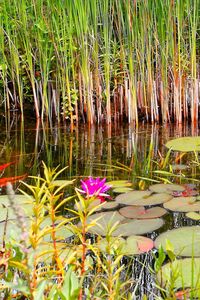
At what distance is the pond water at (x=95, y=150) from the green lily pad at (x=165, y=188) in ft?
0.28

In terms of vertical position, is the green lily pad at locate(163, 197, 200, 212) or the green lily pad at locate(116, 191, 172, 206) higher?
the green lily pad at locate(116, 191, 172, 206)

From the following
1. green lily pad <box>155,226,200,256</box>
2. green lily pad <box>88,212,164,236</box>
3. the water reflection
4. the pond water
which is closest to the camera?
green lily pad <box>155,226,200,256</box>

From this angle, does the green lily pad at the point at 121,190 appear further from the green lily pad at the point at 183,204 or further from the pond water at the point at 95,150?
the green lily pad at the point at 183,204

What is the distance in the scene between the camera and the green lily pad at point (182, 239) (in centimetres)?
155

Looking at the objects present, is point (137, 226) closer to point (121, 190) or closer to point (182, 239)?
point (182, 239)

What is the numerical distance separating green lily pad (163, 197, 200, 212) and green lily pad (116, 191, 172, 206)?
0.11 ft

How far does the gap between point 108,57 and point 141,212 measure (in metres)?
1.89

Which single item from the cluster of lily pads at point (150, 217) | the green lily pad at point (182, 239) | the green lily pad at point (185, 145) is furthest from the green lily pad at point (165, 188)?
the green lily pad at point (185, 145)

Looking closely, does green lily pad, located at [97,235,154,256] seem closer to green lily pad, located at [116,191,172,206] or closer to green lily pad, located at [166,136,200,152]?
green lily pad, located at [116,191,172,206]

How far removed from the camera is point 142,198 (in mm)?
2021

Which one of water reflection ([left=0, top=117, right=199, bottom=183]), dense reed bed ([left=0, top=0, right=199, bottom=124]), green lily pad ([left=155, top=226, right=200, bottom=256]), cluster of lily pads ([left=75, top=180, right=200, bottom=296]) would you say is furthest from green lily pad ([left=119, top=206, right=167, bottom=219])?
dense reed bed ([left=0, top=0, right=199, bottom=124])

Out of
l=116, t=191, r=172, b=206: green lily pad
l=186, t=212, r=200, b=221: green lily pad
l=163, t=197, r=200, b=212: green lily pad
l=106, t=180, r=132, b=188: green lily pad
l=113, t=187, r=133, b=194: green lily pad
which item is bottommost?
l=186, t=212, r=200, b=221: green lily pad

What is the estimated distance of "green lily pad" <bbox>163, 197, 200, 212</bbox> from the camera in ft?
6.19

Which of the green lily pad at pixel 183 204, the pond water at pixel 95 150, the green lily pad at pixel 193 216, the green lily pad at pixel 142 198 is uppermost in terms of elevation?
the pond water at pixel 95 150
